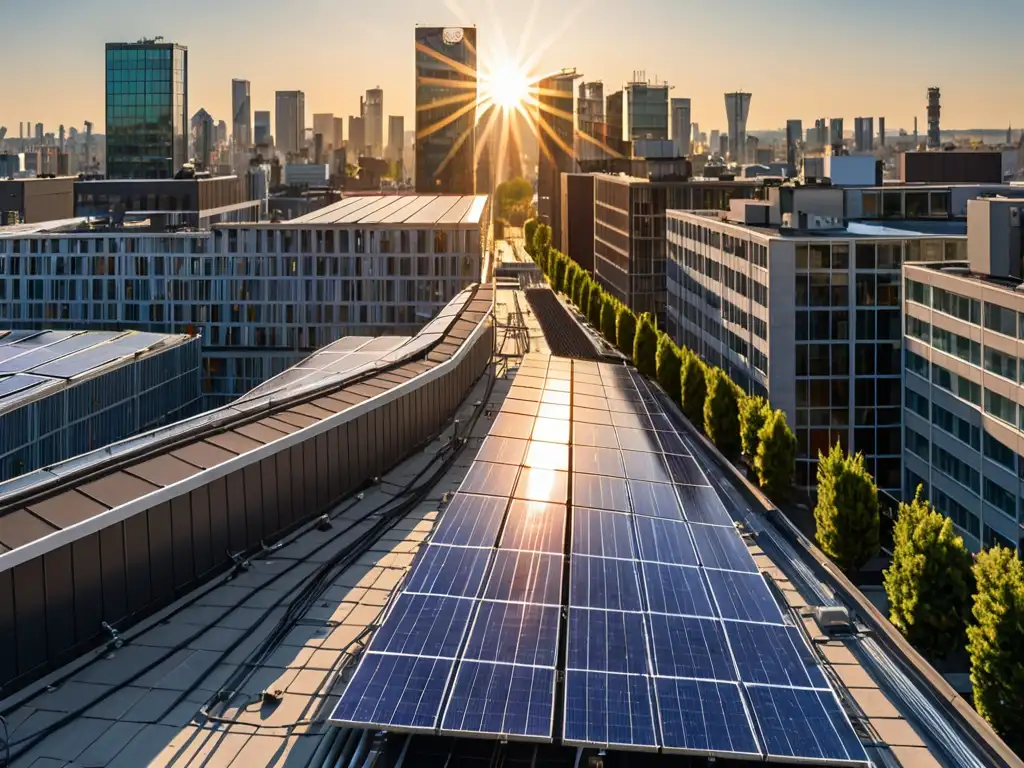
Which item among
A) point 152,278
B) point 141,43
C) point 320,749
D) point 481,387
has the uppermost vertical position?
point 141,43

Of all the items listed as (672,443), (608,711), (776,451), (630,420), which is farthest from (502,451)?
(776,451)

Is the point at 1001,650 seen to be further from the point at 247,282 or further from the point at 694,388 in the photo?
the point at 247,282

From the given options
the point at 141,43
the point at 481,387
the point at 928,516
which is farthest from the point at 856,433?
the point at 141,43

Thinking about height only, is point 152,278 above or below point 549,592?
above

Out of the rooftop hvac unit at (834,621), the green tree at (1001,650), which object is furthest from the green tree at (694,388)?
the rooftop hvac unit at (834,621)

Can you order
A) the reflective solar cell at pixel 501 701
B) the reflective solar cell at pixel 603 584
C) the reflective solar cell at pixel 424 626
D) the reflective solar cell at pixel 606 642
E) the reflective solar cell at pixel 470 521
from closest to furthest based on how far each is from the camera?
the reflective solar cell at pixel 501 701
the reflective solar cell at pixel 606 642
the reflective solar cell at pixel 424 626
the reflective solar cell at pixel 603 584
the reflective solar cell at pixel 470 521

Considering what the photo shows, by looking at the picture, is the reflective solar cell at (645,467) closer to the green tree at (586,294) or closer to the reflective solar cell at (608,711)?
the reflective solar cell at (608,711)

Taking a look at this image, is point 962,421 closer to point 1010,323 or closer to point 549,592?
point 1010,323
